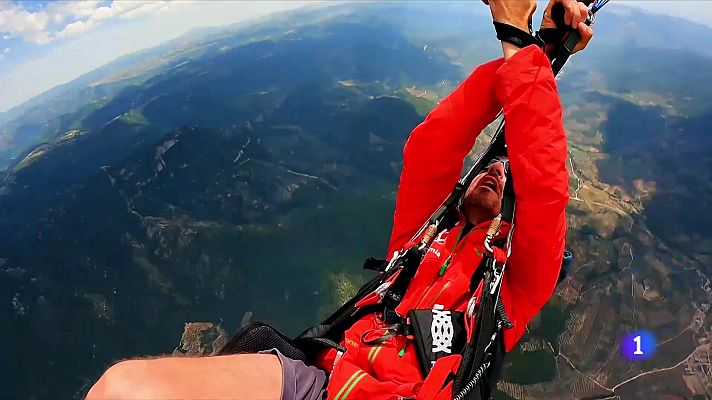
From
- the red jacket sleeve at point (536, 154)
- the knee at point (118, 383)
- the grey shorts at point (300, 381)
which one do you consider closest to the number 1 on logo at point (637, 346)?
the red jacket sleeve at point (536, 154)

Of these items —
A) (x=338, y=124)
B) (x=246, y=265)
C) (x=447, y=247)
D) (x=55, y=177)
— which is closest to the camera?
(x=447, y=247)

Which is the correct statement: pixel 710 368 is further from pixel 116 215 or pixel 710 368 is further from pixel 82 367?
pixel 116 215

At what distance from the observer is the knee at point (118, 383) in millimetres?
814

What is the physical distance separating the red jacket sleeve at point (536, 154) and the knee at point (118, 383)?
1.05m

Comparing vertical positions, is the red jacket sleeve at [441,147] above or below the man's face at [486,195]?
above

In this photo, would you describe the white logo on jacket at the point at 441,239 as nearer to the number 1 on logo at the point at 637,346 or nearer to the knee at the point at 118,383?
the knee at the point at 118,383

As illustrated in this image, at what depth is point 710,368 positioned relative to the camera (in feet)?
80.3

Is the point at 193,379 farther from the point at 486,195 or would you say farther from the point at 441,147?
the point at 486,195

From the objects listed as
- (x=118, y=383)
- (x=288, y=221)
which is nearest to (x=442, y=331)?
(x=118, y=383)

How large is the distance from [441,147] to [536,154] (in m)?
0.44

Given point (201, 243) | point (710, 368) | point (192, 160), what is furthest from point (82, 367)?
point (710, 368)

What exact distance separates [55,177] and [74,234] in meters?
7.35

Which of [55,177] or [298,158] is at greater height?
[55,177]

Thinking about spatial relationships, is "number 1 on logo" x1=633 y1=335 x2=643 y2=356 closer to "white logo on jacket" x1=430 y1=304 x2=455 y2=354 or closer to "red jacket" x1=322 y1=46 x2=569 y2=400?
"red jacket" x1=322 y1=46 x2=569 y2=400
